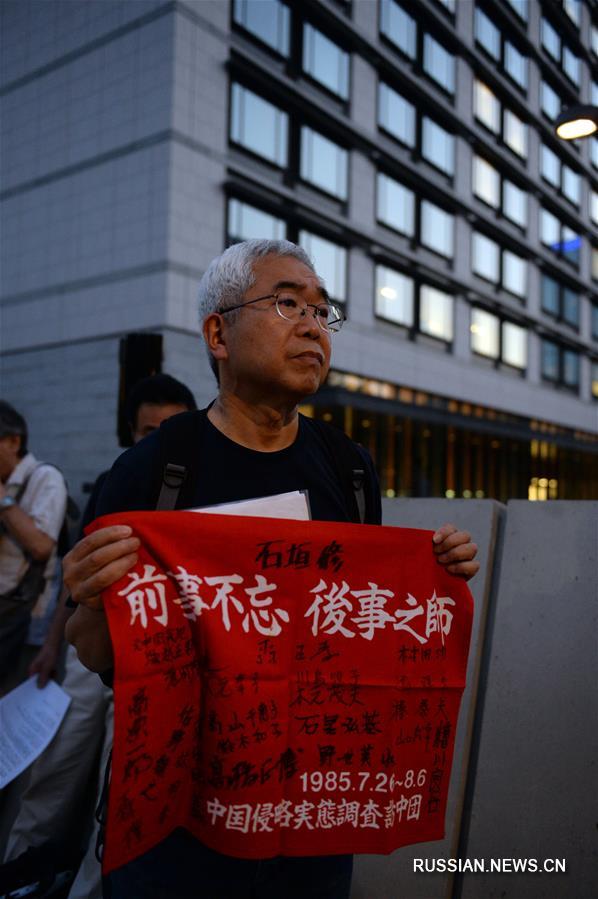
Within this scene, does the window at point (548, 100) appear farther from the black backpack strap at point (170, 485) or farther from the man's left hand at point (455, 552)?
the black backpack strap at point (170, 485)

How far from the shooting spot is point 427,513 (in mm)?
2828

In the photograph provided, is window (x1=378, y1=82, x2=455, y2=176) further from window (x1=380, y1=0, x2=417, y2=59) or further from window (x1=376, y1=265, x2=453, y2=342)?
window (x1=376, y1=265, x2=453, y2=342)

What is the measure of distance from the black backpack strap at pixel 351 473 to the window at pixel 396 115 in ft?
57.7


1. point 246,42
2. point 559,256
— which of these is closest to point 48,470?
point 246,42

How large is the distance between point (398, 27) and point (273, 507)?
20.0m

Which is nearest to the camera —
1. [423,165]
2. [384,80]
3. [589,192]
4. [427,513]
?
[427,513]

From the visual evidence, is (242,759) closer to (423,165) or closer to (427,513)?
(427,513)

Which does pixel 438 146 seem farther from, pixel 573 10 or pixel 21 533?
pixel 21 533

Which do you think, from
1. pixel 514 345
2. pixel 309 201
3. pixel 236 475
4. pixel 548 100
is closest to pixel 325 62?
pixel 309 201

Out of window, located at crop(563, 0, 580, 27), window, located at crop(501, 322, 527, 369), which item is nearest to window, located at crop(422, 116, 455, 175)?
window, located at crop(501, 322, 527, 369)

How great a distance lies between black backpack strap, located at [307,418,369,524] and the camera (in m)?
1.77

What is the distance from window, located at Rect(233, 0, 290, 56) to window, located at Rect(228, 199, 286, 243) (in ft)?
12.4

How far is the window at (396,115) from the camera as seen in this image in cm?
1716

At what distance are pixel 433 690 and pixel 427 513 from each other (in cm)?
121
